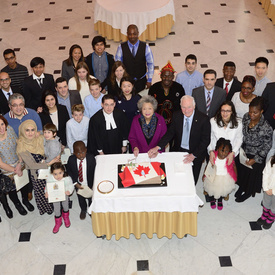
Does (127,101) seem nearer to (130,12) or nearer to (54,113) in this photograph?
(54,113)

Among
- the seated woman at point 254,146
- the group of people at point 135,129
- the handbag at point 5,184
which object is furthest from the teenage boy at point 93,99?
Answer: the seated woman at point 254,146

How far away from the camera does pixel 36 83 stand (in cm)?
547

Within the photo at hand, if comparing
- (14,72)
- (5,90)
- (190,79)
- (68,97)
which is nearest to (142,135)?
(68,97)

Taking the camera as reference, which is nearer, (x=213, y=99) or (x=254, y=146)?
(x=254, y=146)

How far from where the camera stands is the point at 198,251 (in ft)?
14.9

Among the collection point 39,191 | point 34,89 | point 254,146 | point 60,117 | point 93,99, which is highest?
point 34,89

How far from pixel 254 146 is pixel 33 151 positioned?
9.71 feet

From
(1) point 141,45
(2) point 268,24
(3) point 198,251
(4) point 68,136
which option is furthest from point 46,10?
(3) point 198,251

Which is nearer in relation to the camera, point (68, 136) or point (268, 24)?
point (68, 136)

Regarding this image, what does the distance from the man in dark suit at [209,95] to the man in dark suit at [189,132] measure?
22.3 inches

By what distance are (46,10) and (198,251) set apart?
9234 mm

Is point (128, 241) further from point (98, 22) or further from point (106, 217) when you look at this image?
point (98, 22)

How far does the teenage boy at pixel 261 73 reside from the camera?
5184 mm

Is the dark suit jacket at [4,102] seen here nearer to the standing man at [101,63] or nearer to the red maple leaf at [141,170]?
the standing man at [101,63]
